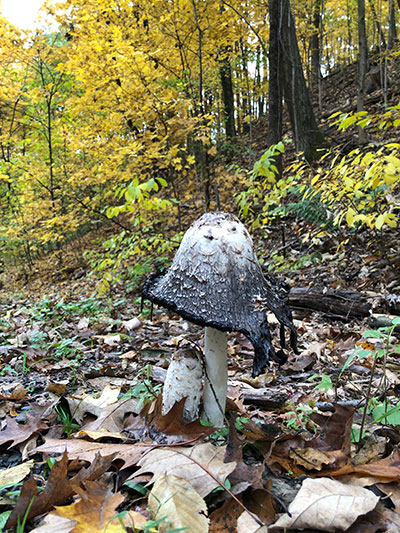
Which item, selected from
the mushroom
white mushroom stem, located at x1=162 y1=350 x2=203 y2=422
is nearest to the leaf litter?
white mushroom stem, located at x1=162 y1=350 x2=203 y2=422

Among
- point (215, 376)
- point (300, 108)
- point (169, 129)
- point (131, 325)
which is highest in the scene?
point (300, 108)

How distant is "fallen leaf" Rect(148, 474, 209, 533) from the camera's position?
1.12 metres

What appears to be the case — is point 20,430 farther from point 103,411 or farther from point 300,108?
point 300,108

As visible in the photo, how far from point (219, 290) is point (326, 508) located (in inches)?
32.4

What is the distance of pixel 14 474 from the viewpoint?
1443mm

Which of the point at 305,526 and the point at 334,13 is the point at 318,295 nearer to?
the point at 305,526

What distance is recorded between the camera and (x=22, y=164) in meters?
11.5

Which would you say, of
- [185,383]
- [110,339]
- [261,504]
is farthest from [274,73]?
[261,504]

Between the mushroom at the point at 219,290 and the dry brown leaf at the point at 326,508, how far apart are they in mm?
460

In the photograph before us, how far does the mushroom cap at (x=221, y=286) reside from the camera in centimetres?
149

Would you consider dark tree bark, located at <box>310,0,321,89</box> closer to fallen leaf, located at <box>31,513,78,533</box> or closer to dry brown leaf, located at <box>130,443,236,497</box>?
dry brown leaf, located at <box>130,443,236,497</box>

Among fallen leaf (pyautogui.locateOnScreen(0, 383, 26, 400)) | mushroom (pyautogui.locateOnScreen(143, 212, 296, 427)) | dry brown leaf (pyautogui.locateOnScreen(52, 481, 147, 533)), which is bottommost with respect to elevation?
fallen leaf (pyautogui.locateOnScreen(0, 383, 26, 400))

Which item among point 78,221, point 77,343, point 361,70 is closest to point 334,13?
point 361,70

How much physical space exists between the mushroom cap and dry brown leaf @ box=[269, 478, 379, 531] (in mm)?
464
